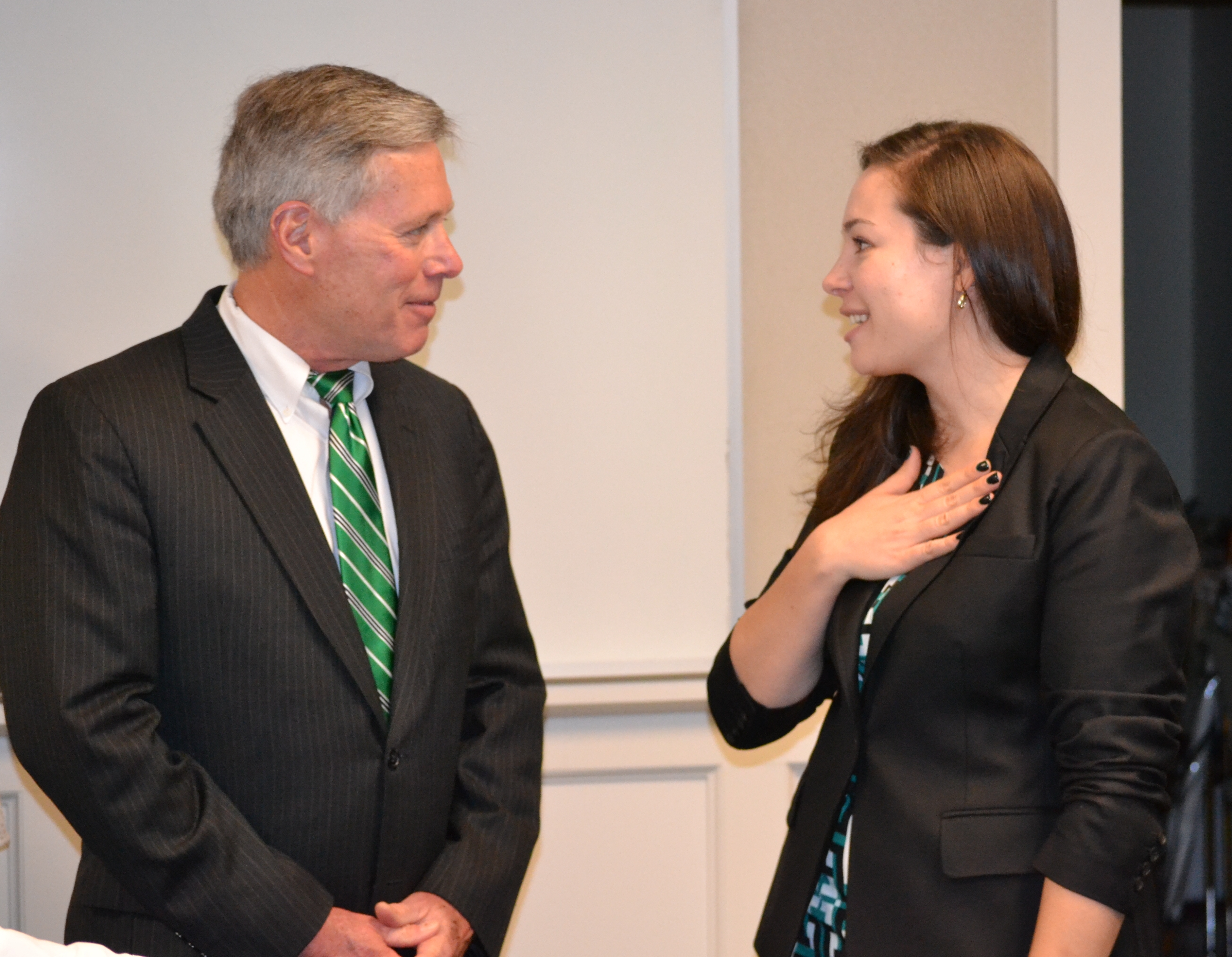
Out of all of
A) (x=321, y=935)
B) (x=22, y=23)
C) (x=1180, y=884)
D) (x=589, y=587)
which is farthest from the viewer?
(x=1180, y=884)

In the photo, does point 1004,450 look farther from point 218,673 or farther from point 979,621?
point 218,673

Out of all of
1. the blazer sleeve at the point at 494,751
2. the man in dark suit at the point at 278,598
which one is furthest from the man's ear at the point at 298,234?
the blazer sleeve at the point at 494,751

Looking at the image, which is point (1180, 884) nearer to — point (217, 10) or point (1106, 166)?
point (1106, 166)

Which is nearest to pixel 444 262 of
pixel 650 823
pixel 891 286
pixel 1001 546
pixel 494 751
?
pixel 891 286

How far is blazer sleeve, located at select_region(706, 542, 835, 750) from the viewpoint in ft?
6.07

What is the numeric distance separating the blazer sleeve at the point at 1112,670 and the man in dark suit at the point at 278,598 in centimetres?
84

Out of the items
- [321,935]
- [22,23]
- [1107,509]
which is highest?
[22,23]

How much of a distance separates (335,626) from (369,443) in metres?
0.32

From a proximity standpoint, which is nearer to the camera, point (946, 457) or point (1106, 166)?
point (946, 457)

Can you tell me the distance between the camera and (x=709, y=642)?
2701mm

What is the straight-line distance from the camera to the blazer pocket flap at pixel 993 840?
152 centimetres

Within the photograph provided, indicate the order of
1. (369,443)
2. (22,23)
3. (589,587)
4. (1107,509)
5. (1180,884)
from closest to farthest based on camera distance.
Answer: (1107,509)
(369,443)
(22,23)
(589,587)
(1180,884)

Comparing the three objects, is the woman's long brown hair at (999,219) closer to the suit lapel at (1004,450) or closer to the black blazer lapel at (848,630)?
the suit lapel at (1004,450)

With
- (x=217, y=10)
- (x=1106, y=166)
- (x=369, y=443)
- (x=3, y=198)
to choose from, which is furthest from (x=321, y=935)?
(x=1106, y=166)
